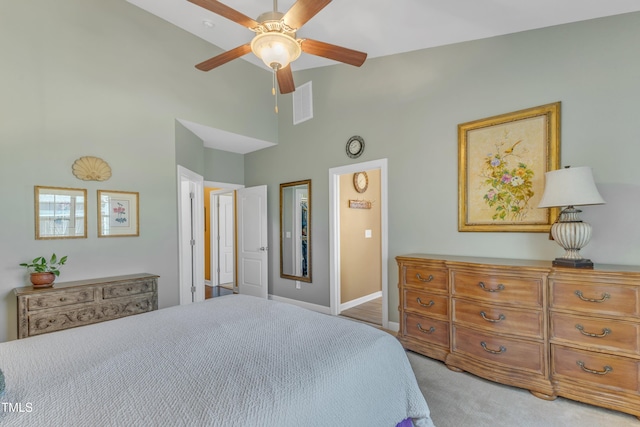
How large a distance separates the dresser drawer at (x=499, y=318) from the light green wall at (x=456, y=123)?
2.14 feet

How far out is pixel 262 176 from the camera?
17.1 feet

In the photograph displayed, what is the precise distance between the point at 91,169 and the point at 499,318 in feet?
13.5

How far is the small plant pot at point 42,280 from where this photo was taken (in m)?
2.64

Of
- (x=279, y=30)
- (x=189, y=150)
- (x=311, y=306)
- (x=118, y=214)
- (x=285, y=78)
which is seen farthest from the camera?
(x=311, y=306)

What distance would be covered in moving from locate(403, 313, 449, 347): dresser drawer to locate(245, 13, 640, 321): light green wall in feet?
1.93

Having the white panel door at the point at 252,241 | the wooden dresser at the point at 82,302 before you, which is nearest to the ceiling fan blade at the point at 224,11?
the wooden dresser at the point at 82,302

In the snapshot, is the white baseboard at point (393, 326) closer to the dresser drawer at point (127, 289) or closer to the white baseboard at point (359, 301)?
the white baseboard at point (359, 301)

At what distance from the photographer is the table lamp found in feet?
7.04

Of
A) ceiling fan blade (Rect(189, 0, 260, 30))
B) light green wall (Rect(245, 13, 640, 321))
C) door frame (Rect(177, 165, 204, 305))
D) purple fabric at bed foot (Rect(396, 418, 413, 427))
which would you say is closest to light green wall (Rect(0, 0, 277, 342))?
door frame (Rect(177, 165, 204, 305))

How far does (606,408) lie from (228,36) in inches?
199

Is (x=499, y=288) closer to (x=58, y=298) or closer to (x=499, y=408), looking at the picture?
(x=499, y=408)

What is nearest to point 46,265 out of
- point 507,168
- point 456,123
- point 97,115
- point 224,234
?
point 97,115

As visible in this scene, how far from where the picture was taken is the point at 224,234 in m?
6.33

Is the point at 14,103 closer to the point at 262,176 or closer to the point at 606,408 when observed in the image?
the point at 262,176
